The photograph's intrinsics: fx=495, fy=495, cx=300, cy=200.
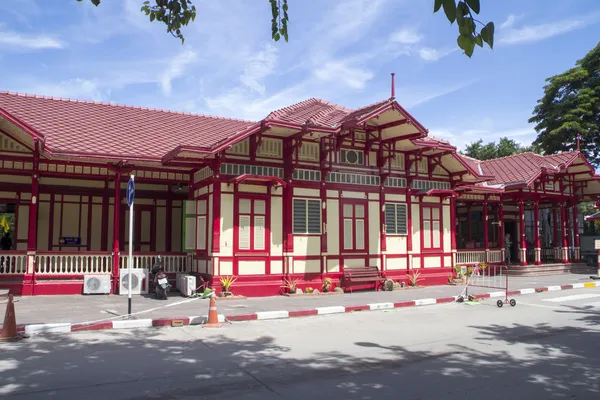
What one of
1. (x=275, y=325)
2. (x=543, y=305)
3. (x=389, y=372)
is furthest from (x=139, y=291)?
(x=543, y=305)

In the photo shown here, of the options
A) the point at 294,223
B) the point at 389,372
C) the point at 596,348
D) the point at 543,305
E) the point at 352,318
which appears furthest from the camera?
the point at 294,223

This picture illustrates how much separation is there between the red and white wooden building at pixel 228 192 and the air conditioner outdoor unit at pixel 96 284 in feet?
1.24

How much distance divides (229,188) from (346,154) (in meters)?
4.40

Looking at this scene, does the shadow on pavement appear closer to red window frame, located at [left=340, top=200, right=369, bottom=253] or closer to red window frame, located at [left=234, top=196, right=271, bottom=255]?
red window frame, located at [left=234, top=196, right=271, bottom=255]

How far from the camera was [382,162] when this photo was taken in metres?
17.2

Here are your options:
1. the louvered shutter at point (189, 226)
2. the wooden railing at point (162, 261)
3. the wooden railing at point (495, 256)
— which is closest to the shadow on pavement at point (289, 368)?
the wooden railing at point (162, 261)

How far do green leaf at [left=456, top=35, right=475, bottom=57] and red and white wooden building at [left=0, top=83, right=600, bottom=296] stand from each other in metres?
10.2

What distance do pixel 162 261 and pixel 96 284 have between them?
2164mm

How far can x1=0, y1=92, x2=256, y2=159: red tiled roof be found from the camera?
14.2m

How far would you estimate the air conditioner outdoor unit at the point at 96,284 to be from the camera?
1415 cm

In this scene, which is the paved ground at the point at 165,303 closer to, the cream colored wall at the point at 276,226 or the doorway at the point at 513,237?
the cream colored wall at the point at 276,226

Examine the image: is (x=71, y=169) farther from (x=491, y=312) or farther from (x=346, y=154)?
(x=491, y=312)

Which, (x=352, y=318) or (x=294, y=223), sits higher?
(x=294, y=223)

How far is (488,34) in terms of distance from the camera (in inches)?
140
